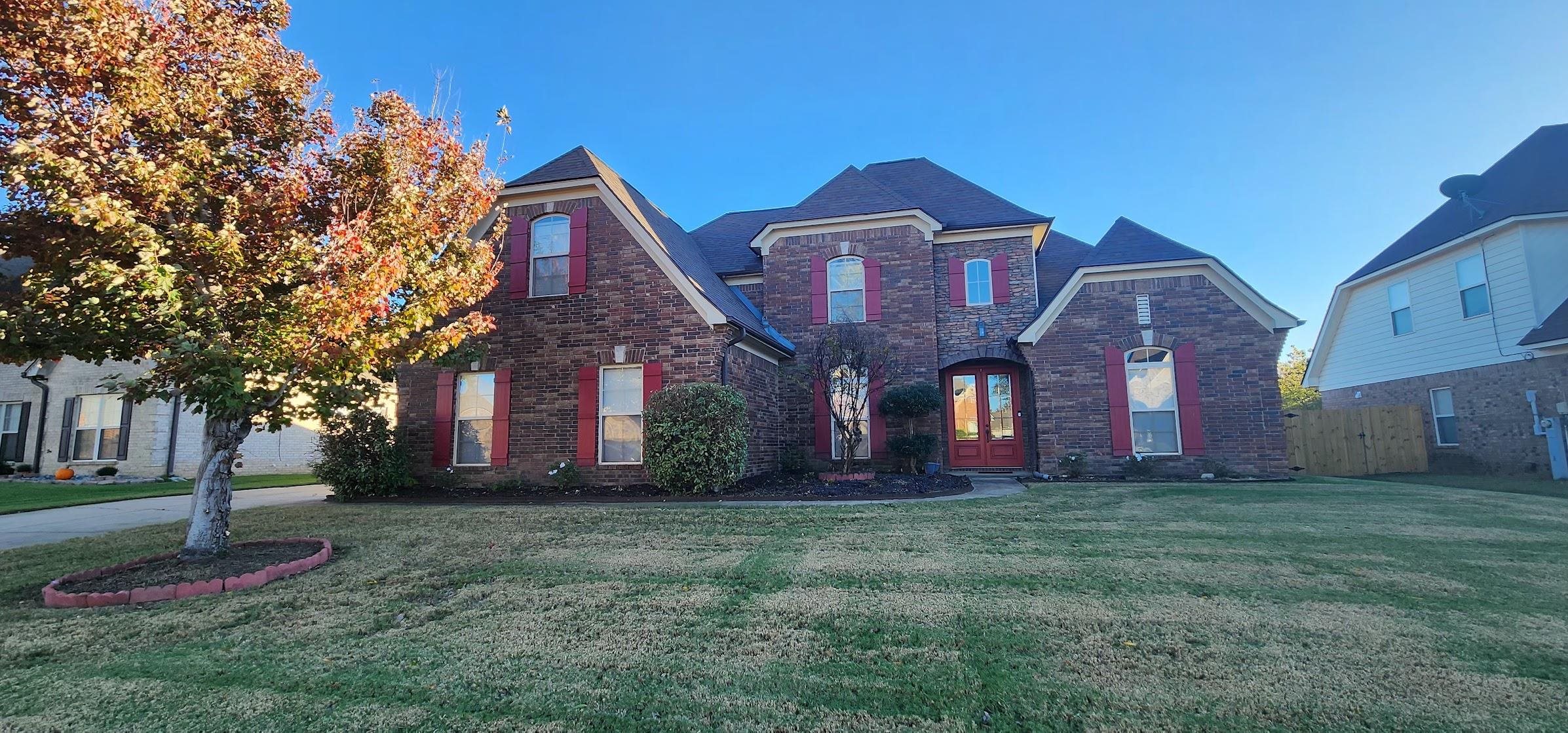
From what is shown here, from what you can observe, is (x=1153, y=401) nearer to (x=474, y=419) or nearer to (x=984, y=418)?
(x=984, y=418)

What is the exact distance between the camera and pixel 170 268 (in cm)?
438

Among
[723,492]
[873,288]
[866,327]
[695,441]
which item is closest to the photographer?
[695,441]

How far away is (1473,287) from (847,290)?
1304 cm

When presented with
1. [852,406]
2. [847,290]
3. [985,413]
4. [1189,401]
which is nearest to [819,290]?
[847,290]

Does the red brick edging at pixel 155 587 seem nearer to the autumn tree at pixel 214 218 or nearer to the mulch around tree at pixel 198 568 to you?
the mulch around tree at pixel 198 568

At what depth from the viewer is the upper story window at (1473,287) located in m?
13.0

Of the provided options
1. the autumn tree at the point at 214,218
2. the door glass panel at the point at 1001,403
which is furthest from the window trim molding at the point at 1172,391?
the autumn tree at the point at 214,218

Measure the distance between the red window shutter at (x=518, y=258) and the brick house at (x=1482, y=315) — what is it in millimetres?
18278

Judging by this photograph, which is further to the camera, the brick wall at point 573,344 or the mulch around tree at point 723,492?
the brick wall at point 573,344

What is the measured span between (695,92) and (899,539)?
42.3ft

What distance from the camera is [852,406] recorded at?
11.0m

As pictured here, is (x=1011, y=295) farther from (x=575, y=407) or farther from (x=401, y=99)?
(x=401, y=99)

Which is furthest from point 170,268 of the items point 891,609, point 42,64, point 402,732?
point 891,609

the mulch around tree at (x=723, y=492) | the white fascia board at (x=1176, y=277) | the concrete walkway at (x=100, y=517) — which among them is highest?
the white fascia board at (x=1176, y=277)
